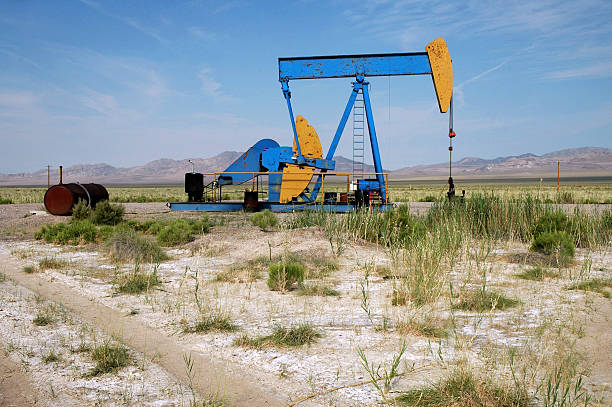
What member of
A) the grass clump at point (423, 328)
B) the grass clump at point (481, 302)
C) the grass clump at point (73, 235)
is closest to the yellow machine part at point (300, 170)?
the grass clump at point (73, 235)

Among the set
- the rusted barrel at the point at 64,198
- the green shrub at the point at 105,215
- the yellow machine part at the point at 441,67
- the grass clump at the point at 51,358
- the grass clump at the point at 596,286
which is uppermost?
the yellow machine part at the point at 441,67

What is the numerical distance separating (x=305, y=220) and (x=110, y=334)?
6.83 metres

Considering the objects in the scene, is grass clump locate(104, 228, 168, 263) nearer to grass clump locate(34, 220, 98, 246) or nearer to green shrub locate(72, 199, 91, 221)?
grass clump locate(34, 220, 98, 246)

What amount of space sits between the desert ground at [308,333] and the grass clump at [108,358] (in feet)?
0.06

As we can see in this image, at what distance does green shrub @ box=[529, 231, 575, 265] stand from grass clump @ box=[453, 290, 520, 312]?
2.58 m

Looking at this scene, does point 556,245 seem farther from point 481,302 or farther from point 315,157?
point 315,157

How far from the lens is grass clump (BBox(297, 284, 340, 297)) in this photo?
19.7 feet

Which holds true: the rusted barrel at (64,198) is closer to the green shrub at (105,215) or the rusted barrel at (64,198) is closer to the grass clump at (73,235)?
the green shrub at (105,215)

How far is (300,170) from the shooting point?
1551 cm

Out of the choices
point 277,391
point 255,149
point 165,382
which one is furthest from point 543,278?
point 255,149

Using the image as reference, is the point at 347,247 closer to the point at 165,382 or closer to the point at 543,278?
the point at 543,278

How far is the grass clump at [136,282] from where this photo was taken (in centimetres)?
625

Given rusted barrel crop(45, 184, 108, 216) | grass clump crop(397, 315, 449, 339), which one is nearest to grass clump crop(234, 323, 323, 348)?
grass clump crop(397, 315, 449, 339)

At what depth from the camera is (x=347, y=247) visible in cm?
886
